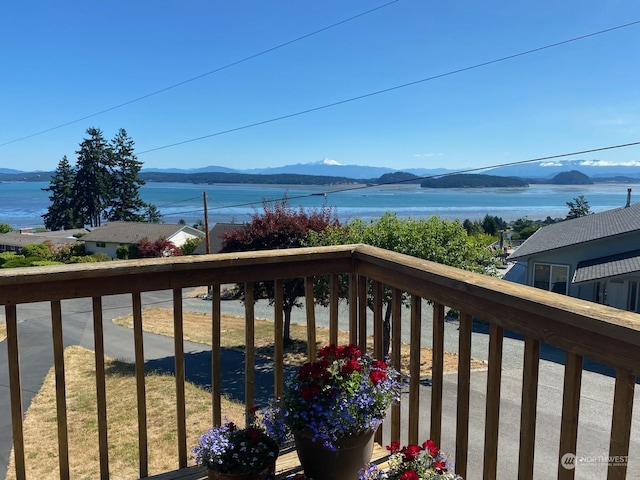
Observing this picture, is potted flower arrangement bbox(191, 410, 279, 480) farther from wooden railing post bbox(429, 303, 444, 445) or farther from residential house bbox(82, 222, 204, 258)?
residential house bbox(82, 222, 204, 258)

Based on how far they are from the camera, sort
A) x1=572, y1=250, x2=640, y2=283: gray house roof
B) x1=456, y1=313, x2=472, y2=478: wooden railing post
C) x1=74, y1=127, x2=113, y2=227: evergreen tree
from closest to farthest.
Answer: x1=456, y1=313, x2=472, y2=478: wooden railing post < x1=572, y1=250, x2=640, y2=283: gray house roof < x1=74, y1=127, x2=113, y2=227: evergreen tree

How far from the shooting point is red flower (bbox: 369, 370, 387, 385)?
62.7 inches

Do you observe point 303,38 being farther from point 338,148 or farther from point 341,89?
point 338,148

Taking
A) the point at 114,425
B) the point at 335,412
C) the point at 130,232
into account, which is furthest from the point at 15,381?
the point at 130,232

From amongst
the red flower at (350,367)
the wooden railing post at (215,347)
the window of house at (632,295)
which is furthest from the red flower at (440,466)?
the window of house at (632,295)

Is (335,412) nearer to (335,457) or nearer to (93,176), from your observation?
(335,457)

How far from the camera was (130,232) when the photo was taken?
37.4 metres

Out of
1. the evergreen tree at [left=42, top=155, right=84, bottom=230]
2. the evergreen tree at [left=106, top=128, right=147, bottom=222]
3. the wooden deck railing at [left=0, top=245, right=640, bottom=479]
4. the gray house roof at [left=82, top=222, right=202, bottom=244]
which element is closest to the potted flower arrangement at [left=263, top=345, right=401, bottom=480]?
the wooden deck railing at [left=0, top=245, right=640, bottom=479]

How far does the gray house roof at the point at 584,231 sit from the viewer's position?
15789 mm

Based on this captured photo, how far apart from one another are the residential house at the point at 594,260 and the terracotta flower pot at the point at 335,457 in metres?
14.7

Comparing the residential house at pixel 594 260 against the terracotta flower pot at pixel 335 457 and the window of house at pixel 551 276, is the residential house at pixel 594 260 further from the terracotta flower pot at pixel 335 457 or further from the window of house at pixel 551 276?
the terracotta flower pot at pixel 335 457

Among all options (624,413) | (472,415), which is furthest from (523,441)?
(472,415)

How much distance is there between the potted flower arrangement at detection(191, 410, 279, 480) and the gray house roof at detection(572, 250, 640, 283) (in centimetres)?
1496

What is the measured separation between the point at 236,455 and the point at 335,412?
14.6 inches
